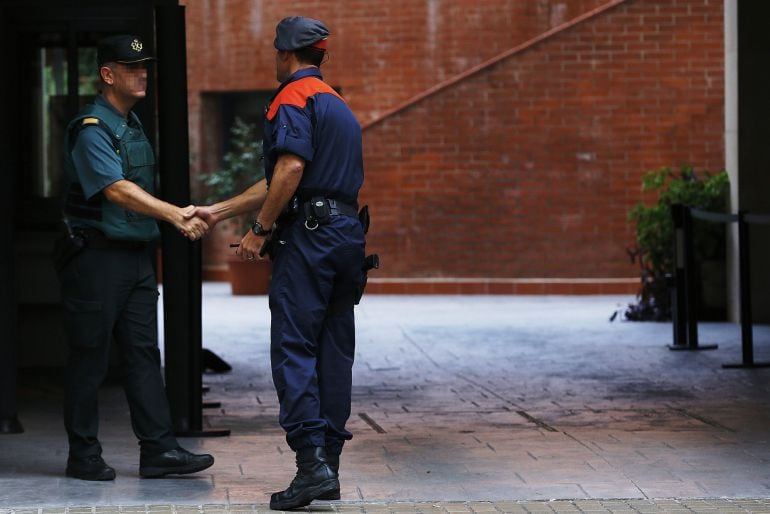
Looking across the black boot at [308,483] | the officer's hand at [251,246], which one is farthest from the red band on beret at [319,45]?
the black boot at [308,483]

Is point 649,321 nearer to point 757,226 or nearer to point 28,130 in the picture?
point 757,226

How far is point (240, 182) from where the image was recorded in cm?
2016

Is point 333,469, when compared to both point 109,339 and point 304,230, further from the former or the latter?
point 109,339

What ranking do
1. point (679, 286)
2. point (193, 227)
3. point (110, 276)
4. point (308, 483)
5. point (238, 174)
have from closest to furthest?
point (308, 483)
point (193, 227)
point (110, 276)
point (679, 286)
point (238, 174)

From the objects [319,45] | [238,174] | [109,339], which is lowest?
[109,339]

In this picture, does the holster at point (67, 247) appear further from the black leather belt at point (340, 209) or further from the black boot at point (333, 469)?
the black boot at point (333, 469)

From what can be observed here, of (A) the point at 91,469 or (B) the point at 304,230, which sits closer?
(B) the point at 304,230

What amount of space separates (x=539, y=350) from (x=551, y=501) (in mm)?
5978

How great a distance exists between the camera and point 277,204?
5.59 meters

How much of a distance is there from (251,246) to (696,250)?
8.92 meters

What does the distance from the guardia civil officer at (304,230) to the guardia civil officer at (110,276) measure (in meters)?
0.67

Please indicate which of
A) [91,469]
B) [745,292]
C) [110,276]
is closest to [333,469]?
[91,469]

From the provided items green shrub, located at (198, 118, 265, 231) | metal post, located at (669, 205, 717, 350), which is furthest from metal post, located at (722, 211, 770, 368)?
green shrub, located at (198, 118, 265, 231)

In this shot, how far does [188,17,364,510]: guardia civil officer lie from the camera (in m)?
5.60
